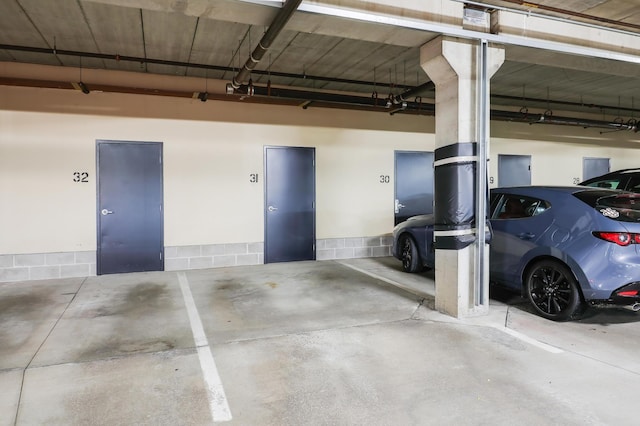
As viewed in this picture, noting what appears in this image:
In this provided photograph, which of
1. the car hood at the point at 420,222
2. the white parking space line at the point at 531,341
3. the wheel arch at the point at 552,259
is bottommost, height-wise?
the white parking space line at the point at 531,341

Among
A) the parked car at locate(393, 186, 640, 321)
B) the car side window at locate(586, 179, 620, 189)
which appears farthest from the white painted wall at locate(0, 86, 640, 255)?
the parked car at locate(393, 186, 640, 321)

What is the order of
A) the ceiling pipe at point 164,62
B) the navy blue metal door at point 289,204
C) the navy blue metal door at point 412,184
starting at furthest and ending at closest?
1. the navy blue metal door at point 412,184
2. the navy blue metal door at point 289,204
3. the ceiling pipe at point 164,62

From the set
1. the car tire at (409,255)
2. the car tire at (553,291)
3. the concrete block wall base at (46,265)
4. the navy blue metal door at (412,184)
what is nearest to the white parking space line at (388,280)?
the car tire at (409,255)

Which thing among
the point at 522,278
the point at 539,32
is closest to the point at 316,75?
the point at 539,32

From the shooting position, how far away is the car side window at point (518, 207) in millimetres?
4202

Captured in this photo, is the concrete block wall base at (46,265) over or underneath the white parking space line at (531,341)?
over

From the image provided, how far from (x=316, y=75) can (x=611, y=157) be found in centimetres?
857

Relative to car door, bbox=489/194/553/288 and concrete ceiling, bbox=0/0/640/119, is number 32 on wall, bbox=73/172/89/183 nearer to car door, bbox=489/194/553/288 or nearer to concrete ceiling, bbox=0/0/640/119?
concrete ceiling, bbox=0/0/640/119

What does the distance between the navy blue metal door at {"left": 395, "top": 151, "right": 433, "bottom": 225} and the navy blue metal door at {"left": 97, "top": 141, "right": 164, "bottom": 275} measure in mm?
4659

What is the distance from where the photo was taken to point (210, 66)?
20.8 ft

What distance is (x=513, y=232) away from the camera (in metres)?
4.36

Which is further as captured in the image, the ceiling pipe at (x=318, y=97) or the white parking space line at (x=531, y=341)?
the ceiling pipe at (x=318, y=97)

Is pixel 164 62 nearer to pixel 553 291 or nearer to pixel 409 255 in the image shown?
pixel 409 255

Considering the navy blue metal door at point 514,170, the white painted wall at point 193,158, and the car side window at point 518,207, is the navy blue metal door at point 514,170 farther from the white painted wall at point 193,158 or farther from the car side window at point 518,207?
the car side window at point 518,207
